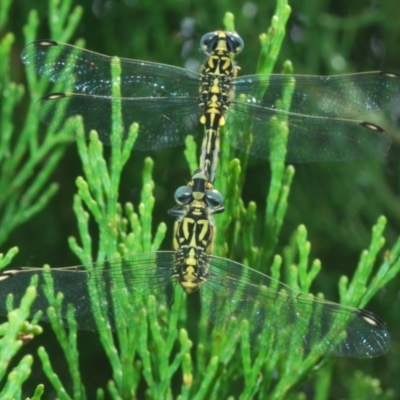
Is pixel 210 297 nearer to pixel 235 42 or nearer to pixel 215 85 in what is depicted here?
pixel 215 85

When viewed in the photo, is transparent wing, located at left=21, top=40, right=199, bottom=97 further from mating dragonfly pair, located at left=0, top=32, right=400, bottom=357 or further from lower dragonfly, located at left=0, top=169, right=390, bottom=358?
lower dragonfly, located at left=0, top=169, right=390, bottom=358

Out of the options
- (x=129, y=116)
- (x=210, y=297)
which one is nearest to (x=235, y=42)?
(x=129, y=116)

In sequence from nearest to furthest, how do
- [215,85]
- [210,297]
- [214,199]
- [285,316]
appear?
[285,316] < [210,297] < [214,199] < [215,85]

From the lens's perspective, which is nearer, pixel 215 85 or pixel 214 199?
pixel 214 199

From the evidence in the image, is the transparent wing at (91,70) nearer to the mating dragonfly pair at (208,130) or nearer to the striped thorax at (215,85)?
the mating dragonfly pair at (208,130)

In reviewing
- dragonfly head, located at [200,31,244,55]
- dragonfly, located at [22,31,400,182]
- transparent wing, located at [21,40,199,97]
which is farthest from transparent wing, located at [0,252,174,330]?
dragonfly head, located at [200,31,244,55]

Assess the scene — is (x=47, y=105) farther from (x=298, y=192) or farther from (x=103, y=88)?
(x=298, y=192)
